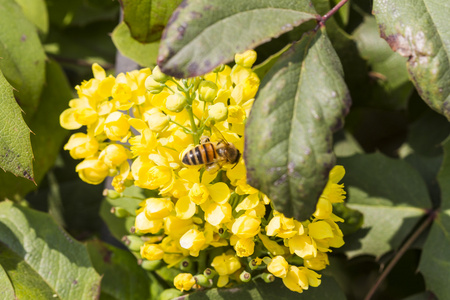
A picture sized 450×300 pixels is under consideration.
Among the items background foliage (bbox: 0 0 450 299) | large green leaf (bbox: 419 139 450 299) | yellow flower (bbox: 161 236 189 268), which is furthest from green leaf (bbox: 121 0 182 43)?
large green leaf (bbox: 419 139 450 299)

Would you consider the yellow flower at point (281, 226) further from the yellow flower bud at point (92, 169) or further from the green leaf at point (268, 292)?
the yellow flower bud at point (92, 169)

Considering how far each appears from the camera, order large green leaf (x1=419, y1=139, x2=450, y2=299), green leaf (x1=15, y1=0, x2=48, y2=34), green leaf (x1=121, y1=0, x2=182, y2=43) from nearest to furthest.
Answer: green leaf (x1=121, y1=0, x2=182, y2=43) < large green leaf (x1=419, y1=139, x2=450, y2=299) < green leaf (x1=15, y1=0, x2=48, y2=34)

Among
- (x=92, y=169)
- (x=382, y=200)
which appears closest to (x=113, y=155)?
(x=92, y=169)

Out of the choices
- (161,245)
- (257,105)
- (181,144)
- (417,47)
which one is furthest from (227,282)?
(417,47)

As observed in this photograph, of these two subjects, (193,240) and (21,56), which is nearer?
(193,240)

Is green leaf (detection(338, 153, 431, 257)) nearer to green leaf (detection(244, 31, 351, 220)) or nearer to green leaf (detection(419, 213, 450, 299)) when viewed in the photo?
green leaf (detection(419, 213, 450, 299))

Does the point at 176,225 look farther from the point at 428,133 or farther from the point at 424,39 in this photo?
the point at 428,133
